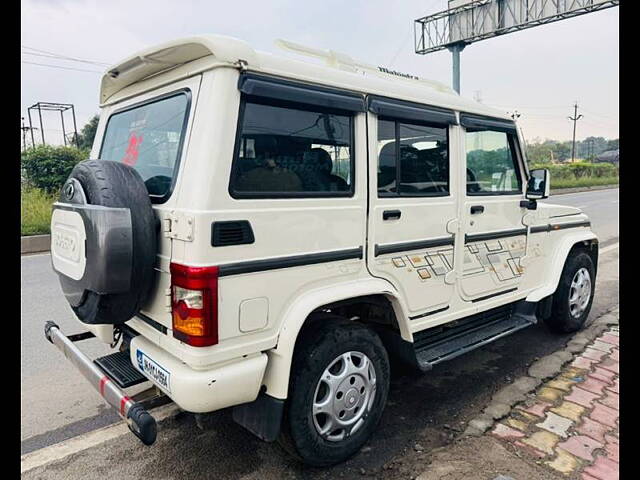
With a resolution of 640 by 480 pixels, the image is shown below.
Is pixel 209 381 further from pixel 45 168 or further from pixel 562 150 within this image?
pixel 562 150

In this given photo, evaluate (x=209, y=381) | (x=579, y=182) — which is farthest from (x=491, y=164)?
(x=579, y=182)

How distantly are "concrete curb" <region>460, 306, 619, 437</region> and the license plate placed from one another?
75.4 inches

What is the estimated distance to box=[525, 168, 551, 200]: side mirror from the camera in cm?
402

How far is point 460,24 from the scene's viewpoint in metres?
20.7

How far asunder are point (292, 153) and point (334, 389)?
1382 millimetres

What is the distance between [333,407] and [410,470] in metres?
0.57

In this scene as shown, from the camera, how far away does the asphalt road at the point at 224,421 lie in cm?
270

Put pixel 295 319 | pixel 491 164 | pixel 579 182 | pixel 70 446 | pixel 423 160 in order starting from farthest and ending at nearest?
pixel 579 182, pixel 491 164, pixel 423 160, pixel 70 446, pixel 295 319

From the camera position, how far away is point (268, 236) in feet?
7.85

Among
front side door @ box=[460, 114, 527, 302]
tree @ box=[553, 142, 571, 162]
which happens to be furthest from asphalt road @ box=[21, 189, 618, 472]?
tree @ box=[553, 142, 571, 162]

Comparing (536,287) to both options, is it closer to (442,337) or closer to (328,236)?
(442,337)

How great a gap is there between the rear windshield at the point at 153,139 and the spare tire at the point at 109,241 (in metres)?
0.18

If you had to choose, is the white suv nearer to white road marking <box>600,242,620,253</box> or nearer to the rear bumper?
the rear bumper
